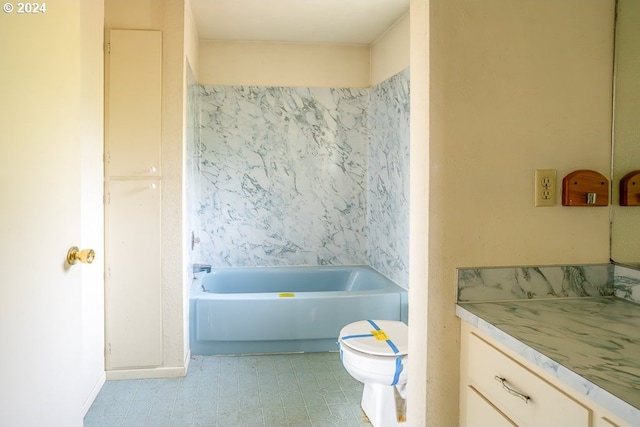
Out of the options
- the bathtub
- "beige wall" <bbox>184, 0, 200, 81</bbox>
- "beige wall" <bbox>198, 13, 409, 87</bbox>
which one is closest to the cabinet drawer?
the bathtub

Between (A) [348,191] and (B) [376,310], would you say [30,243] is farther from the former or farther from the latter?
(A) [348,191]

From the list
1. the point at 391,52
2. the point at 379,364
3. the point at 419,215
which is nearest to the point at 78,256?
the point at 419,215

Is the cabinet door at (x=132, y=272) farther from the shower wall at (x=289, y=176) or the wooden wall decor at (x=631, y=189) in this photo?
the wooden wall decor at (x=631, y=189)

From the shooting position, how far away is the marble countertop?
863 mm

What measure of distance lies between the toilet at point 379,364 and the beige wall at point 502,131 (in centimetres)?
67

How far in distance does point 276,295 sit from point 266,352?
1.39ft

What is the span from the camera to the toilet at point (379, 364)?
205 centimetres

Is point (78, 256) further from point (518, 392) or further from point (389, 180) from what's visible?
point (389, 180)

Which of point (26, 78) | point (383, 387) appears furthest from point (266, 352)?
point (26, 78)

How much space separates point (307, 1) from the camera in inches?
126

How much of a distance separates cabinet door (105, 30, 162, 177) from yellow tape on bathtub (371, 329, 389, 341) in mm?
1653

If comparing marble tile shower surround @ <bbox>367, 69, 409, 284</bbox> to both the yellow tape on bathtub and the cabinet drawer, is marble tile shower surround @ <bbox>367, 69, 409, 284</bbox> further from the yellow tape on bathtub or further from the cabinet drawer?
the cabinet drawer

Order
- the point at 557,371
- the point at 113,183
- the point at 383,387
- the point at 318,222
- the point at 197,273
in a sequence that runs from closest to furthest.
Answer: the point at 557,371 → the point at 383,387 → the point at 113,183 → the point at 197,273 → the point at 318,222

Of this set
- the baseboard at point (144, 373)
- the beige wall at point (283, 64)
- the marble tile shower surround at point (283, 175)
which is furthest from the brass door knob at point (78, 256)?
the beige wall at point (283, 64)
